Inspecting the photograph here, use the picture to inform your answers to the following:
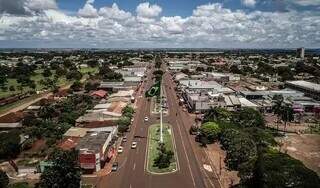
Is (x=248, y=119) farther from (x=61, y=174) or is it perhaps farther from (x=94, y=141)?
(x=61, y=174)

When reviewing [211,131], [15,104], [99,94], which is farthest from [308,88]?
[15,104]

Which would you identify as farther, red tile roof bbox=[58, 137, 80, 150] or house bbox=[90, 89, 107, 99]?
house bbox=[90, 89, 107, 99]

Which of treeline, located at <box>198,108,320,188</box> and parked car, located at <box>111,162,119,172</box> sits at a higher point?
treeline, located at <box>198,108,320,188</box>

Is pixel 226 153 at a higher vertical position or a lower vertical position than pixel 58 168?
lower

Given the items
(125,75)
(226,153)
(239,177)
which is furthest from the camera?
(125,75)

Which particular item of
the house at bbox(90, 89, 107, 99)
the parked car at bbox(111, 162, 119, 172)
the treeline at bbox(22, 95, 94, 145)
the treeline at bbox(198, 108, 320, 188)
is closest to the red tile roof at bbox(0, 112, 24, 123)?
the treeline at bbox(22, 95, 94, 145)

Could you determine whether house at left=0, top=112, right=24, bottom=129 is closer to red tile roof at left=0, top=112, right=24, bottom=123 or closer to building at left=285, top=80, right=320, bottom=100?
red tile roof at left=0, top=112, right=24, bottom=123

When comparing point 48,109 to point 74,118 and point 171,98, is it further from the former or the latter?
point 171,98

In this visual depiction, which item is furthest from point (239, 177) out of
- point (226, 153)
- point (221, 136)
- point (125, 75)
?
A: point (125, 75)
